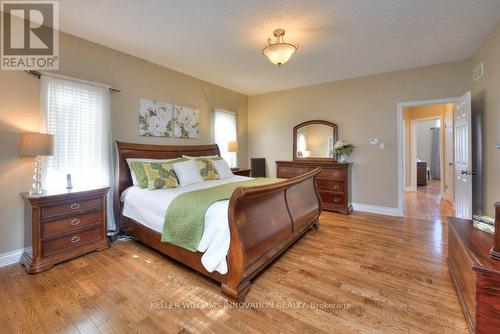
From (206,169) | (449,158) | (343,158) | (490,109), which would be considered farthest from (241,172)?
(449,158)

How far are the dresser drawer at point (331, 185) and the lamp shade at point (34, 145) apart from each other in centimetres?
414

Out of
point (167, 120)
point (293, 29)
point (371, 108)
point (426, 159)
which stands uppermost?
point (293, 29)

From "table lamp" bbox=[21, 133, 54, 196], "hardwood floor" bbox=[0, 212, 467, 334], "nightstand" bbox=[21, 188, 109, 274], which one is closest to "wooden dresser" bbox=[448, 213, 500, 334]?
"hardwood floor" bbox=[0, 212, 467, 334]

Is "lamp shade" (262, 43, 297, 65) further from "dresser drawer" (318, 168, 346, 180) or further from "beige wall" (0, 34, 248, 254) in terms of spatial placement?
"dresser drawer" (318, 168, 346, 180)

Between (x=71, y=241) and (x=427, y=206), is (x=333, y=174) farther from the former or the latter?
(x=71, y=241)

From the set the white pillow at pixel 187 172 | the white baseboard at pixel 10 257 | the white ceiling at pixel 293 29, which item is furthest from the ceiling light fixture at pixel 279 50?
the white baseboard at pixel 10 257

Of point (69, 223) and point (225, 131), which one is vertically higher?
point (225, 131)

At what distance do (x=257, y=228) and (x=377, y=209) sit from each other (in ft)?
10.8

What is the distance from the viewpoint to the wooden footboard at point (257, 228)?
173 centimetres

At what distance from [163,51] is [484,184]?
4817 millimetres

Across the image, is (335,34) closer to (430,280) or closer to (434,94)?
(434,94)

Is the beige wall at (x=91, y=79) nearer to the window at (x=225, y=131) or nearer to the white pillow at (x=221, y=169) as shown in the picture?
the window at (x=225, y=131)

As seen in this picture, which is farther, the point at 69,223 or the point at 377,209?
the point at 377,209

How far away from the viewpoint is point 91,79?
294cm
